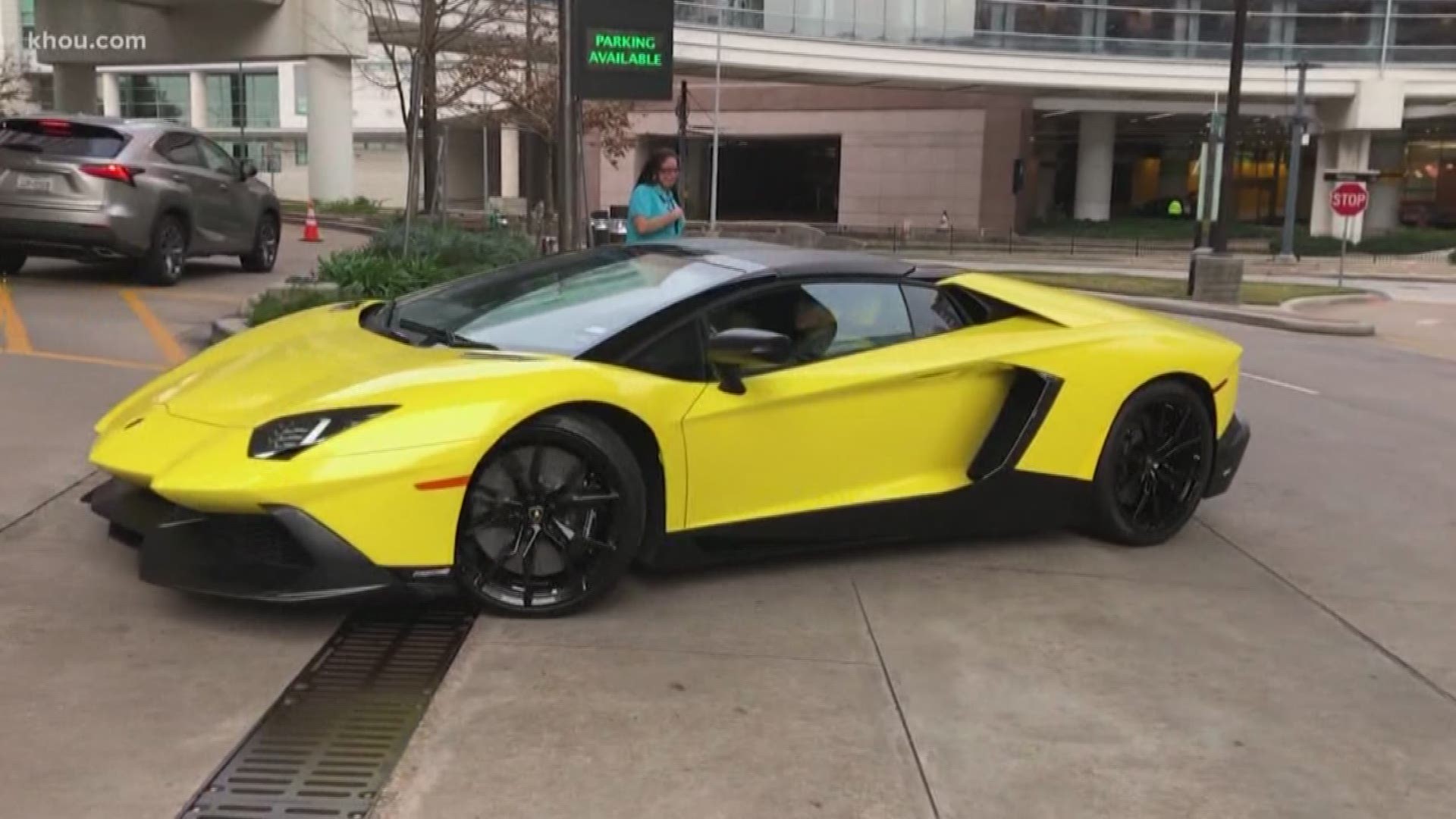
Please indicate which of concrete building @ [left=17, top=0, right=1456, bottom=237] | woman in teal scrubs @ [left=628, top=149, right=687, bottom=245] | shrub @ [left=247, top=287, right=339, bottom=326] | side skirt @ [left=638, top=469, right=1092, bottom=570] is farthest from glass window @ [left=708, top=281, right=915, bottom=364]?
concrete building @ [left=17, top=0, right=1456, bottom=237]

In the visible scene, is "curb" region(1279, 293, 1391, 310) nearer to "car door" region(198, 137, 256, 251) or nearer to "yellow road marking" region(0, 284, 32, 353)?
"car door" region(198, 137, 256, 251)

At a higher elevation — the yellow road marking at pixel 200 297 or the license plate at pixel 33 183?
the license plate at pixel 33 183

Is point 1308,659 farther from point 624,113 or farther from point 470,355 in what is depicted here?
point 624,113

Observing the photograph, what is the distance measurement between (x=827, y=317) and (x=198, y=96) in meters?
76.9

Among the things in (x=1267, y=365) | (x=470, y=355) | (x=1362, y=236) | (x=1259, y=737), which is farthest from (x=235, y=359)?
(x=1362, y=236)

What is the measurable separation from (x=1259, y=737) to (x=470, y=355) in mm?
2833

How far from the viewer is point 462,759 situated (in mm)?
3549

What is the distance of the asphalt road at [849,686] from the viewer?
3.48 m

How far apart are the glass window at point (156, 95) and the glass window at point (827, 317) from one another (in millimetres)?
77480

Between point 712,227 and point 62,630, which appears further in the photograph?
point 712,227

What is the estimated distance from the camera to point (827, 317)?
528cm

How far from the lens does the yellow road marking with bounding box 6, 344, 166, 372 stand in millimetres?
8664

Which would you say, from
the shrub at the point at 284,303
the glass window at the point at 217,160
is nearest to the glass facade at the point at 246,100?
the glass window at the point at 217,160

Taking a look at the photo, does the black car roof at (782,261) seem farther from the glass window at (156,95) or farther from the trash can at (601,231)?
the glass window at (156,95)
